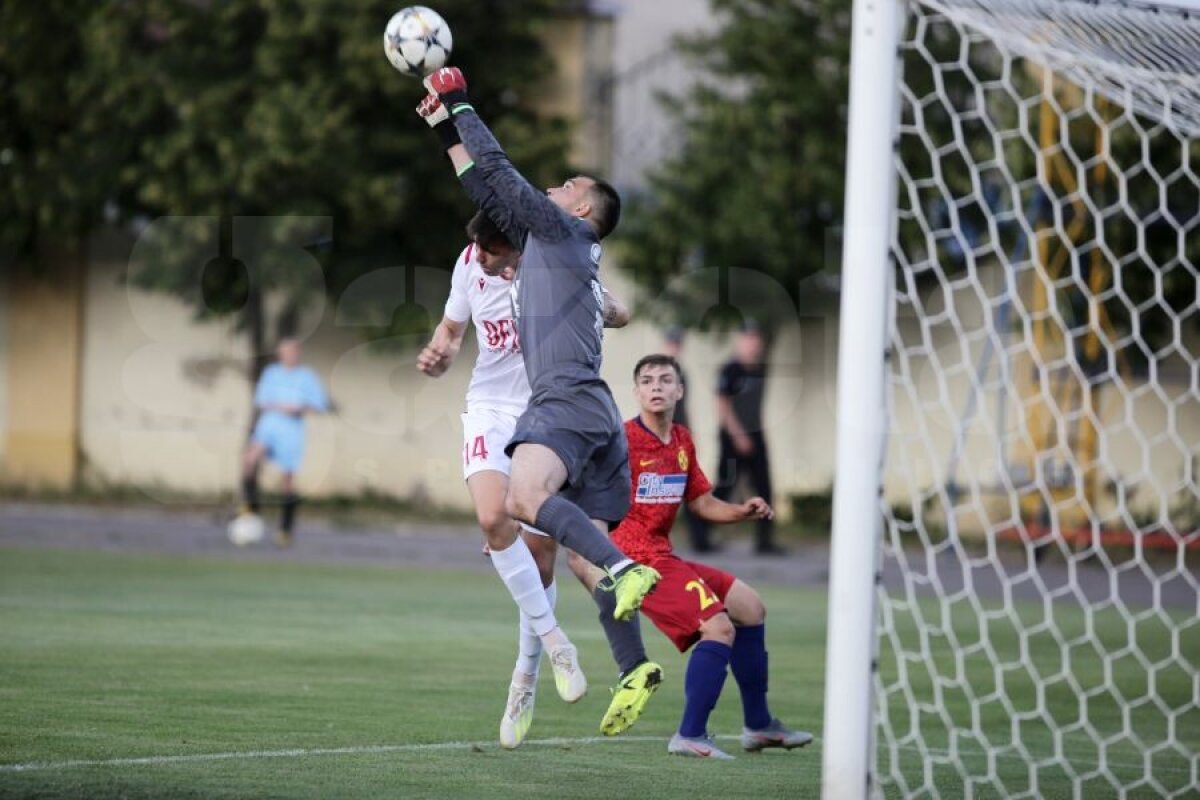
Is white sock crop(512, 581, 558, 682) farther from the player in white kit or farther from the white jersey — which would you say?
the white jersey

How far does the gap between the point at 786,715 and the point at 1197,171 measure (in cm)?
988

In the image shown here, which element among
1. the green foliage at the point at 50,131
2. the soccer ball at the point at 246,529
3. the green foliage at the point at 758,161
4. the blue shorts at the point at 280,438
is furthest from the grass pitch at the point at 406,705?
the green foliage at the point at 50,131

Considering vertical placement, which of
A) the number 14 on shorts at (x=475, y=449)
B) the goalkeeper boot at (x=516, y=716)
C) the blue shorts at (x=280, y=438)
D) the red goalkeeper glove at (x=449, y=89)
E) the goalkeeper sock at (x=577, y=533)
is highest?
the red goalkeeper glove at (x=449, y=89)

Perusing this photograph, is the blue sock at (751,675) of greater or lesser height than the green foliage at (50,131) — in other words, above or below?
below

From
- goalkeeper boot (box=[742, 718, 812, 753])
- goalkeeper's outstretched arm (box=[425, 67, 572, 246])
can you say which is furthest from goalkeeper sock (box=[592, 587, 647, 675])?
goalkeeper's outstretched arm (box=[425, 67, 572, 246])

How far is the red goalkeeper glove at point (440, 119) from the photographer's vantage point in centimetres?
675

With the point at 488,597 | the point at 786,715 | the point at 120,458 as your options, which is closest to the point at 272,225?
the point at 120,458

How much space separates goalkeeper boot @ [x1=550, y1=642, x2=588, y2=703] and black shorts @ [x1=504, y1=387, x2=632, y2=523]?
56 cm

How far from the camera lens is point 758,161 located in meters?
21.9

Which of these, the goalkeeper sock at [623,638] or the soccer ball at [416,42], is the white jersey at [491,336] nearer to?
the soccer ball at [416,42]

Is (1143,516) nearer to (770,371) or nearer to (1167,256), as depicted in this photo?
(1167,256)

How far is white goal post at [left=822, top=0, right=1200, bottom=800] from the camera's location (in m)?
5.30

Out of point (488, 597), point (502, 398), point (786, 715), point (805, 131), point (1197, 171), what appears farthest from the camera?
point (805, 131)

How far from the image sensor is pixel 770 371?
23406 mm
